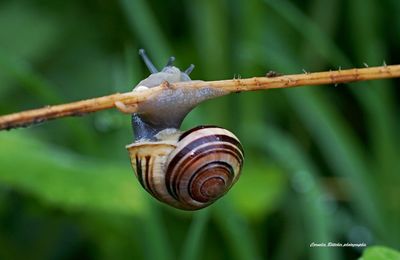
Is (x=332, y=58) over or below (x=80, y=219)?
over

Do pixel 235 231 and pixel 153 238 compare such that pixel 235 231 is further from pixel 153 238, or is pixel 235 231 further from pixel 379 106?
pixel 379 106

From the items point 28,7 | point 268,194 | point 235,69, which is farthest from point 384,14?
point 28,7

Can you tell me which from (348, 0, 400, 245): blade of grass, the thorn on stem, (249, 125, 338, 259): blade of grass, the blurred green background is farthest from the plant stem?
(348, 0, 400, 245): blade of grass

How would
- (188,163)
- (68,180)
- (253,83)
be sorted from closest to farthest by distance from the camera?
1. (253,83)
2. (188,163)
3. (68,180)

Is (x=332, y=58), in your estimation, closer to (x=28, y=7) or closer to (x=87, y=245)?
(x=87, y=245)

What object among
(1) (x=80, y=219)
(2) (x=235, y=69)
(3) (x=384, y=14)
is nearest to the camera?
(1) (x=80, y=219)

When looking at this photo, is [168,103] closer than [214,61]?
Yes

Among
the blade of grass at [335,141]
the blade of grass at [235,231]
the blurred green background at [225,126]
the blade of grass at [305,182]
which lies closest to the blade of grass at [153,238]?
the blurred green background at [225,126]

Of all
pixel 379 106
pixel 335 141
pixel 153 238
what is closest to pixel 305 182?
pixel 335 141
